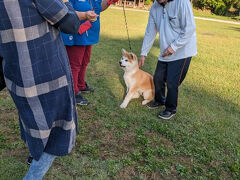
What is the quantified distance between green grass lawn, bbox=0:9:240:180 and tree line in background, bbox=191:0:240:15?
33866 millimetres

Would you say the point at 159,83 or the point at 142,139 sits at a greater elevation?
the point at 159,83

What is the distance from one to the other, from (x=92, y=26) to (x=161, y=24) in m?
0.96

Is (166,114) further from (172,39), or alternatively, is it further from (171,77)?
(172,39)

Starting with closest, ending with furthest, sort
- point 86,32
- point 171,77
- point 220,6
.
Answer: point 86,32, point 171,77, point 220,6

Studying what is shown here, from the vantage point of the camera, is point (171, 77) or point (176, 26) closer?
point (176, 26)

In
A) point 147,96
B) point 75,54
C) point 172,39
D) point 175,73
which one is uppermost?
point 172,39

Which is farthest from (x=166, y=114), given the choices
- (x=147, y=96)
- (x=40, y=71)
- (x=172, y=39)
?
(x=40, y=71)

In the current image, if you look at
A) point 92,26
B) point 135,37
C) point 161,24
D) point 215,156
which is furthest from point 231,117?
point 135,37

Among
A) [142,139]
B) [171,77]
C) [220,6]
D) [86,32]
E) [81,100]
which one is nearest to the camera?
[142,139]

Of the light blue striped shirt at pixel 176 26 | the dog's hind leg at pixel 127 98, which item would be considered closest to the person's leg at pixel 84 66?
the dog's hind leg at pixel 127 98

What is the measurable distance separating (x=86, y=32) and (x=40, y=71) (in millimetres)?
1961

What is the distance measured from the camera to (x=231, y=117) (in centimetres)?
383

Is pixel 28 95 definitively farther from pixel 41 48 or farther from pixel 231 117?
pixel 231 117

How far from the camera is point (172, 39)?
3.20 m
